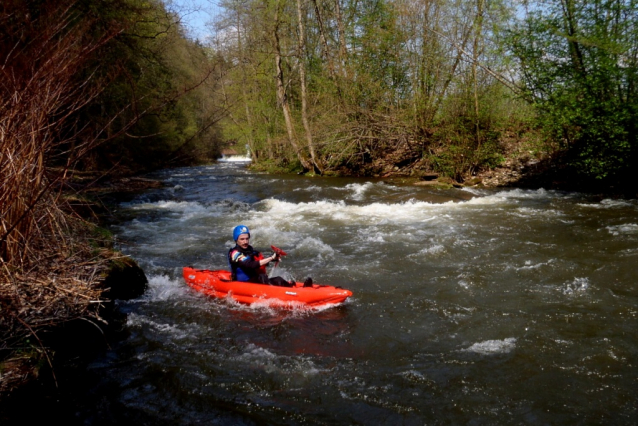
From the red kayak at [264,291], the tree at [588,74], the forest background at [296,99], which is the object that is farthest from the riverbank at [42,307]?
the tree at [588,74]

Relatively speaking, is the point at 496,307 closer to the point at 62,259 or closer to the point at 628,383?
the point at 628,383

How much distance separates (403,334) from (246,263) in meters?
2.12

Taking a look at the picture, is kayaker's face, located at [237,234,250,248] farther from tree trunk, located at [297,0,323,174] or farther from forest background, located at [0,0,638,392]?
tree trunk, located at [297,0,323,174]

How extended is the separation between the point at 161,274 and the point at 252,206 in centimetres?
569

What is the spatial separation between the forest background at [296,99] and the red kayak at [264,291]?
52.1 inches

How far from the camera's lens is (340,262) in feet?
22.6

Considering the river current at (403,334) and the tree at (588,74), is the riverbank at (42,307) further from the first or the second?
the tree at (588,74)

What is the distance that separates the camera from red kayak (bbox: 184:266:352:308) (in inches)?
198

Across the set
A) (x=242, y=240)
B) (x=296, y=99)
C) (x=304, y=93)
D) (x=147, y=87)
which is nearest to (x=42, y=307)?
(x=242, y=240)

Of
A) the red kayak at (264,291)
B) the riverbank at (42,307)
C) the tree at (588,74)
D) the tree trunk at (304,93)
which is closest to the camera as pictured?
the riverbank at (42,307)

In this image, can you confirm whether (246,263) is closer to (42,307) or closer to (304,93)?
(42,307)

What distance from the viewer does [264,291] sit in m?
5.23

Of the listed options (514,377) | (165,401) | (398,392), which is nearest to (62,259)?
(165,401)

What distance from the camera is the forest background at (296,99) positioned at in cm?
292
